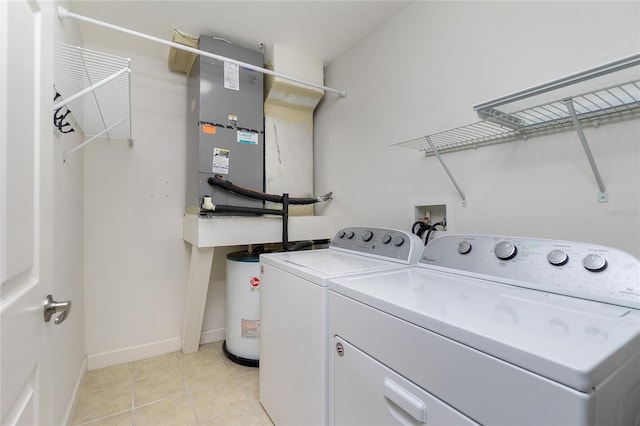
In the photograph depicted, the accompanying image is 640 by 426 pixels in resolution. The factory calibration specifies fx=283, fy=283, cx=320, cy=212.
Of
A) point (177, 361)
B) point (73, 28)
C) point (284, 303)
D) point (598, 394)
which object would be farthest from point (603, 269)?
point (73, 28)

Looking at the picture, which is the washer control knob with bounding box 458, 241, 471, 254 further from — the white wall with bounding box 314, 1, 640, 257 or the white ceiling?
the white ceiling

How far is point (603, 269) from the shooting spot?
0.82 meters

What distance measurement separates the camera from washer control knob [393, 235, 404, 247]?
4.70 feet

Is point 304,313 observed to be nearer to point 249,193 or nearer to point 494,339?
point 494,339

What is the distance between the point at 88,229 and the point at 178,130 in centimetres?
102

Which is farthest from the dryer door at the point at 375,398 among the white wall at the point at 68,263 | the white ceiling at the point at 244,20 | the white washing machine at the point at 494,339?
the white ceiling at the point at 244,20

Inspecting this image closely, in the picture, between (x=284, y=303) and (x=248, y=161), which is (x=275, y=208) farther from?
(x=284, y=303)

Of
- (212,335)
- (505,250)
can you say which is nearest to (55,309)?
(505,250)

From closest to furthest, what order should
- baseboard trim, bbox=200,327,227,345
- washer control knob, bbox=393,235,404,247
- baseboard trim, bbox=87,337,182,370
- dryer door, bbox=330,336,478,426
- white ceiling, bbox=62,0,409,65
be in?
dryer door, bbox=330,336,478,426 → washer control knob, bbox=393,235,404,247 → white ceiling, bbox=62,0,409,65 → baseboard trim, bbox=87,337,182,370 → baseboard trim, bbox=200,327,227,345

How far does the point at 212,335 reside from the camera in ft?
8.36

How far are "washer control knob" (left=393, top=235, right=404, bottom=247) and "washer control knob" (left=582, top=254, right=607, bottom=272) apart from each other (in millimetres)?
691

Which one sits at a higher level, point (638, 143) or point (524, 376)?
point (638, 143)

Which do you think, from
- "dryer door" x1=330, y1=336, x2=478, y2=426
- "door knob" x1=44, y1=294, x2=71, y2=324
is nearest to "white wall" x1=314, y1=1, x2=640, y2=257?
"dryer door" x1=330, y1=336, x2=478, y2=426

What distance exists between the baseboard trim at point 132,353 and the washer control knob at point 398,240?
2.06 m
